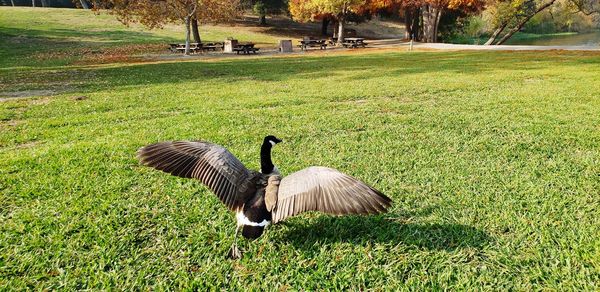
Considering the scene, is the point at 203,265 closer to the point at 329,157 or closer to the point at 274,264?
the point at 274,264

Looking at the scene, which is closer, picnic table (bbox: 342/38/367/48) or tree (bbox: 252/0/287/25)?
picnic table (bbox: 342/38/367/48)

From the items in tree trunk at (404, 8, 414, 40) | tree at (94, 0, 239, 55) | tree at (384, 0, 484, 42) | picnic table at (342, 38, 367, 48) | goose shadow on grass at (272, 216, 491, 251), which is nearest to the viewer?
goose shadow on grass at (272, 216, 491, 251)

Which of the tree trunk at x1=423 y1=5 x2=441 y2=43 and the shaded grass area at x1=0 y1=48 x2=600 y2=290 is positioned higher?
the tree trunk at x1=423 y1=5 x2=441 y2=43

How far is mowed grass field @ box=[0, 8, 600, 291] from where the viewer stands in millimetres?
2908

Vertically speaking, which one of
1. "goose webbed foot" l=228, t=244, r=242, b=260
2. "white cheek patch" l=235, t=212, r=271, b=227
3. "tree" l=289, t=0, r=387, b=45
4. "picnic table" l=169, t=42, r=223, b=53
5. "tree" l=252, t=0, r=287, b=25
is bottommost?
"goose webbed foot" l=228, t=244, r=242, b=260

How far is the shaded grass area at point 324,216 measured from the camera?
2.92 metres

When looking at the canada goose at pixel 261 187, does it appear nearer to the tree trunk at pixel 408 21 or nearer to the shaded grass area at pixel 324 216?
the shaded grass area at pixel 324 216

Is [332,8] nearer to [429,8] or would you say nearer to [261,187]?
[429,8]

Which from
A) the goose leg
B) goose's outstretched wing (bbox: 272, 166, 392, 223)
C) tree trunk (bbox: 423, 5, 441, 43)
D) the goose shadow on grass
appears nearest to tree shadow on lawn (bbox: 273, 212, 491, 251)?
the goose shadow on grass

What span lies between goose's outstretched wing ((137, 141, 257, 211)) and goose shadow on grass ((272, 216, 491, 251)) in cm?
65

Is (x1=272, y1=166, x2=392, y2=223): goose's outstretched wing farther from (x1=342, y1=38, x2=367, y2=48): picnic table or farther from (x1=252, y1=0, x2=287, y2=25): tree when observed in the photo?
(x1=252, y1=0, x2=287, y2=25): tree

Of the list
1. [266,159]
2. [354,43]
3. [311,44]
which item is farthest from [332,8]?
[266,159]

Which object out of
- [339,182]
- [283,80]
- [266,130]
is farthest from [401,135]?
[283,80]

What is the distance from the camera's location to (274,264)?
9.91 ft
